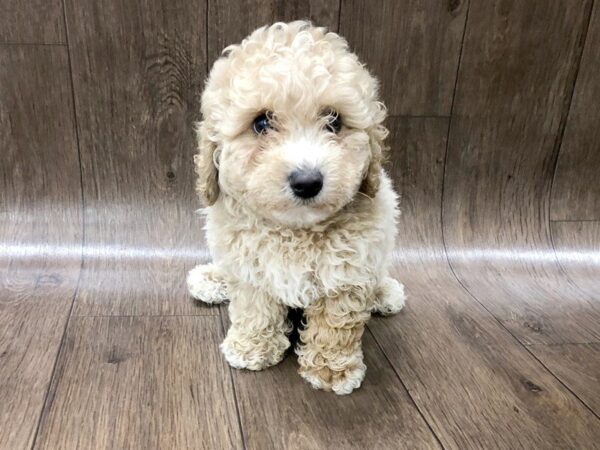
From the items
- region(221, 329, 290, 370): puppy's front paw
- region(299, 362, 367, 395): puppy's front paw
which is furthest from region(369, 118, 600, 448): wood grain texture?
region(221, 329, 290, 370): puppy's front paw

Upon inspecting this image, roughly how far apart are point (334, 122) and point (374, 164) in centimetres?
12

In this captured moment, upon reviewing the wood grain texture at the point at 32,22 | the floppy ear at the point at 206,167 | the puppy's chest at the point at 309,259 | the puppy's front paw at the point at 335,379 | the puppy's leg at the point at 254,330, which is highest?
the wood grain texture at the point at 32,22

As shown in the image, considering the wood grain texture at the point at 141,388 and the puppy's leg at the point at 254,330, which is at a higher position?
the puppy's leg at the point at 254,330

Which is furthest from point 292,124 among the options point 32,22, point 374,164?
point 32,22

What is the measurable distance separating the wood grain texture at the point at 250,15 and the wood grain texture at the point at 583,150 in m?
0.80

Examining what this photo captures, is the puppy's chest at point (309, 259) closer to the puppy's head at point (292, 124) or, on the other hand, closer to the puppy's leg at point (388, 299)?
the puppy's head at point (292, 124)

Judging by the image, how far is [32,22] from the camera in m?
1.48

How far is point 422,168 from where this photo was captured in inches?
67.7

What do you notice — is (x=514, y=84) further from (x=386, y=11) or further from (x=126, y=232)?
→ (x=126, y=232)

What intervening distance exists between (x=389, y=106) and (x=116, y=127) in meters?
0.81

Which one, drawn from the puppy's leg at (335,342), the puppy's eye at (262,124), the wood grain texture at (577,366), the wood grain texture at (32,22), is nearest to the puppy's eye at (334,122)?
the puppy's eye at (262,124)

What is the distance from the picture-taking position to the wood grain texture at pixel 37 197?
138 cm

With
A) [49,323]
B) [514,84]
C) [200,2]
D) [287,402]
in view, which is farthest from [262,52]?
[514,84]

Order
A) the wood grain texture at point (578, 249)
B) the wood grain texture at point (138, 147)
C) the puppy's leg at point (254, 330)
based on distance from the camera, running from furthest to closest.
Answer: the wood grain texture at point (578, 249), the wood grain texture at point (138, 147), the puppy's leg at point (254, 330)
